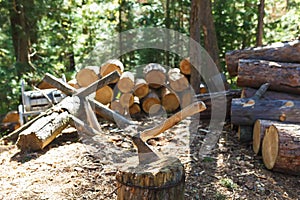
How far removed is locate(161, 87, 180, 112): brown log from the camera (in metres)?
5.59

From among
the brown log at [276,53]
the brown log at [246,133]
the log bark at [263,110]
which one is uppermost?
the brown log at [276,53]

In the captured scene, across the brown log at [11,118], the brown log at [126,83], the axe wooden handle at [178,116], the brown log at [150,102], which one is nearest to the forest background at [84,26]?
the brown log at [11,118]

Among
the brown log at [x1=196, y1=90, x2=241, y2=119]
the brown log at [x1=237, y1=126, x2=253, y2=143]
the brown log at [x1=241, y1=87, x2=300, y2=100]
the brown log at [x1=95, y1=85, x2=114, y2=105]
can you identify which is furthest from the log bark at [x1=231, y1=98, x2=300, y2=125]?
the brown log at [x1=95, y1=85, x2=114, y2=105]

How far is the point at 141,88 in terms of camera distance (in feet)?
17.9

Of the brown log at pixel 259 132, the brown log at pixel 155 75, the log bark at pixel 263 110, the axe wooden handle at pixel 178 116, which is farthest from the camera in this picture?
the brown log at pixel 155 75

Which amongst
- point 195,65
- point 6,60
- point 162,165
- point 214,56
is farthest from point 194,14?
point 6,60

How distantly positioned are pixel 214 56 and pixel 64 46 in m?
3.64

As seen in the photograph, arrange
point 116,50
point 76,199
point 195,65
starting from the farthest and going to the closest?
point 116,50 → point 195,65 → point 76,199

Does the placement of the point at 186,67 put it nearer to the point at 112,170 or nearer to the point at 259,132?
the point at 259,132

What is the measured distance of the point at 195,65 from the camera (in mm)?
Result: 4988

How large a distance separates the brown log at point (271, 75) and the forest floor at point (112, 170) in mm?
826

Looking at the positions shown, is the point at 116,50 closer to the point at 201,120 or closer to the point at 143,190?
the point at 201,120

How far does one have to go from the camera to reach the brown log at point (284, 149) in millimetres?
3154

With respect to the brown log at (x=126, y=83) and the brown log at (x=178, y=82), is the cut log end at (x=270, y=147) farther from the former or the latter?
the brown log at (x=126, y=83)
